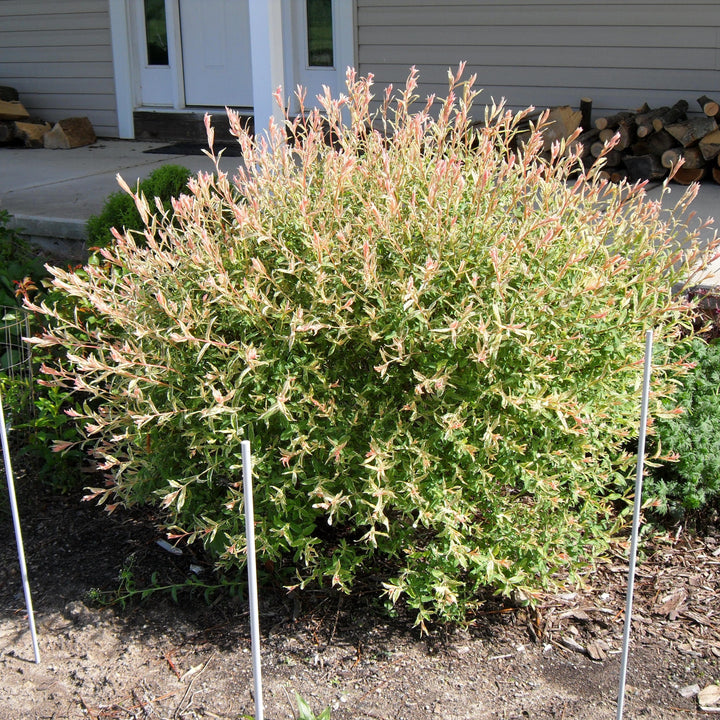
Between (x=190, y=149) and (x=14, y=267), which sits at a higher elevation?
(x=190, y=149)

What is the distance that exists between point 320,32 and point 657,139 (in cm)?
367

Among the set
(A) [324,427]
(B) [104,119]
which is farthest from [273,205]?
(B) [104,119]

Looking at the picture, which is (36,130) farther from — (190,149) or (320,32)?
(320,32)

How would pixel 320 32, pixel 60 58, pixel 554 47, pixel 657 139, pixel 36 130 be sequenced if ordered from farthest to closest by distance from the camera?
pixel 60 58
pixel 36 130
pixel 320 32
pixel 554 47
pixel 657 139

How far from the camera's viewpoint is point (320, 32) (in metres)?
8.67

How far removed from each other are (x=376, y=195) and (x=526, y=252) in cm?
49

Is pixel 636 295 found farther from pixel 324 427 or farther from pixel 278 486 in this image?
pixel 278 486

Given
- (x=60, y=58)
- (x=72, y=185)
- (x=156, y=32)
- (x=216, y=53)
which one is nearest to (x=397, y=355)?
(x=72, y=185)

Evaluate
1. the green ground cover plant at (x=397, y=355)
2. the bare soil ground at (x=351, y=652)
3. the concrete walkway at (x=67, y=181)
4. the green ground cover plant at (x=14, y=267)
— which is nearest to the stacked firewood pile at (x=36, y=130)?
the concrete walkway at (x=67, y=181)

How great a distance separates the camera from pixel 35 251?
5.64 metres

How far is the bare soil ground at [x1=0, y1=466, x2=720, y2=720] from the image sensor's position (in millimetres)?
2555

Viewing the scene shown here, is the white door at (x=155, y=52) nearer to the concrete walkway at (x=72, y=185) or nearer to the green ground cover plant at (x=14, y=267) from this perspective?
the concrete walkway at (x=72, y=185)

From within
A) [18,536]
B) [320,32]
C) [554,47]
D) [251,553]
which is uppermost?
[320,32]

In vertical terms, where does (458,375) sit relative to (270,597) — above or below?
above
